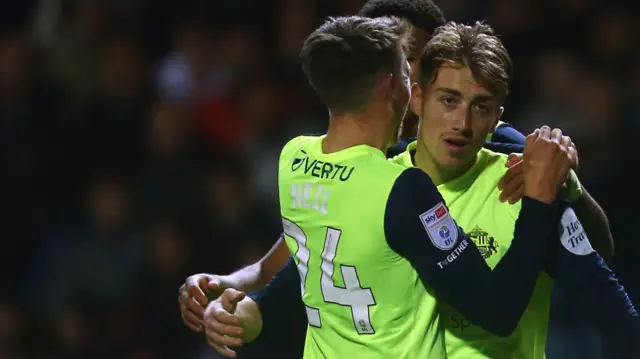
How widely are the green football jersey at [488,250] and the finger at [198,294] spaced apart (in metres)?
0.62

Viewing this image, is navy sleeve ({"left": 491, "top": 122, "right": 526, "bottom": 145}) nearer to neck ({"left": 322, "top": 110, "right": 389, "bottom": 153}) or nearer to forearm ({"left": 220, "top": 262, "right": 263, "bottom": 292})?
neck ({"left": 322, "top": 110, "right": 389, "bottom": 153})

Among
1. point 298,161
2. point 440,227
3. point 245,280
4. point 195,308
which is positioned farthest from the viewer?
point 245,280

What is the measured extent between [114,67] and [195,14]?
521 mm

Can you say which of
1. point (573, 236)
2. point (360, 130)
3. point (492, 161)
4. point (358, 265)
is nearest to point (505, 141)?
point (492, 161)

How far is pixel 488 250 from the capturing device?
2.40 meters

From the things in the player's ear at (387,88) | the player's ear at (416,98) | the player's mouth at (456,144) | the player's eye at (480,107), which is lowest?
the player's mouth at (456,144)

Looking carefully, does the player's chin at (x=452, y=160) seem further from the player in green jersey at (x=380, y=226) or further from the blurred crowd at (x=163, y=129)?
the blurred crowd at (x=163, y=129)

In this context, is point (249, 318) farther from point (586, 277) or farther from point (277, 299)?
point (586, 277)

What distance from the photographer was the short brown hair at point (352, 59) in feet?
7.46

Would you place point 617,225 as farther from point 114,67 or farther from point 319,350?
point 114,67

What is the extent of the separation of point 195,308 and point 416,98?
72 cm

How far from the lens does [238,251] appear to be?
512 centimetres

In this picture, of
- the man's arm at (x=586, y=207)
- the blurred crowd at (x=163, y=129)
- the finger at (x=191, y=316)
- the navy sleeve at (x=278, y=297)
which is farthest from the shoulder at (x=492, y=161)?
the blurred crowd at (x=163, y=129)

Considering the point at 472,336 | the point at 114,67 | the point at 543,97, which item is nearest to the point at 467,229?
the point at 472,336
